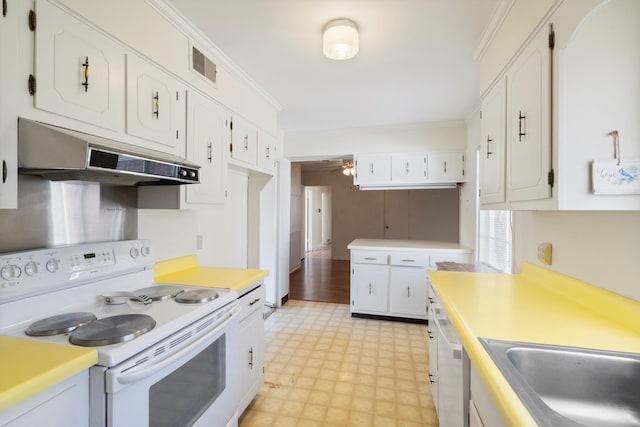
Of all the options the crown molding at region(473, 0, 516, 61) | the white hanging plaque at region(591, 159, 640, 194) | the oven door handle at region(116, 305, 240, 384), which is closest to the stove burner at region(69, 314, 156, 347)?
the oven door handle at region(116, 305, 240, 384)

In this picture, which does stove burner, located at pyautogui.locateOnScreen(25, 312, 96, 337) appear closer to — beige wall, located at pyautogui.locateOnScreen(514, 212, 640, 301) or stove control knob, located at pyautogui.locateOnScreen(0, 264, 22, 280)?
stove control knob, located at pyautogui.locateOnScreen(0, 264, 22, 280)

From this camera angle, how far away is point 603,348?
0.94m

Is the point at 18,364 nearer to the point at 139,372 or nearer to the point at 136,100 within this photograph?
the point at 139,372

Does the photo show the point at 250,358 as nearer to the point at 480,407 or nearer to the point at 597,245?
the point at 480,407

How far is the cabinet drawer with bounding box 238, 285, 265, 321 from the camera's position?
71.4 inches

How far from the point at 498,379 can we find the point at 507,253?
1934 mm

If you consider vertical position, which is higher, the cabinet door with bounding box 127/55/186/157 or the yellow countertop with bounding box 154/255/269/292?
the cabinet door with bounding box 127/55/186/157

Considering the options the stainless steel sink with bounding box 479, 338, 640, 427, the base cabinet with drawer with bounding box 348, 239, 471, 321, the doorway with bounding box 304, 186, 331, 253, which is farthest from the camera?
the doorway with bounding box 304, 186, 331, 253

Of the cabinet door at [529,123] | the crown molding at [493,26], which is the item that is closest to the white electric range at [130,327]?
the cabinet door at [529,123]

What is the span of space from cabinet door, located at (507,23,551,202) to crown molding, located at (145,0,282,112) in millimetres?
1827

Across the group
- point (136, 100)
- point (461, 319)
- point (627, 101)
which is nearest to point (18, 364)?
point (136, 100)

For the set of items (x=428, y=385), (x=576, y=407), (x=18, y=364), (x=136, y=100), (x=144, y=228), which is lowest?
(x=428, y=385)

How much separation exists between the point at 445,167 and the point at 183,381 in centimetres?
340

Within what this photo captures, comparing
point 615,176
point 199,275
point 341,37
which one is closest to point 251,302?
point 199,275
